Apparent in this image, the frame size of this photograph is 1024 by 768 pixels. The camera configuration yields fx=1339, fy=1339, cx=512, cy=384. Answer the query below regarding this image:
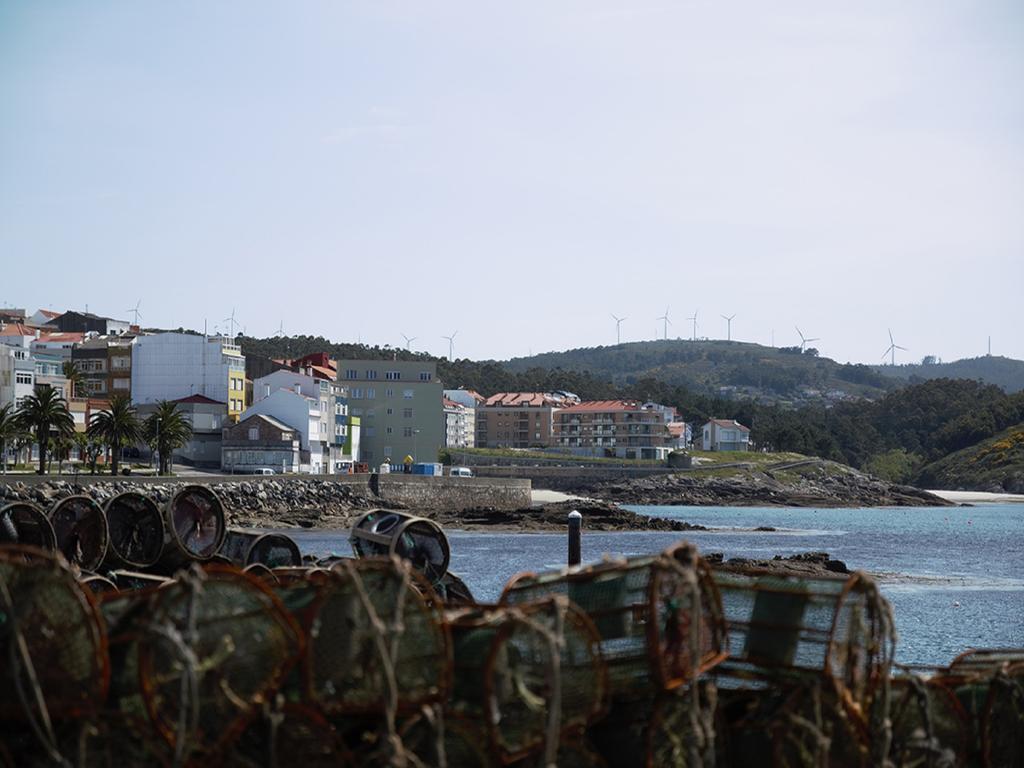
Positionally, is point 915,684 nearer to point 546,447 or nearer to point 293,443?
point 293,443

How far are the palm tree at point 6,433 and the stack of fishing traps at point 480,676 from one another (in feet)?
203

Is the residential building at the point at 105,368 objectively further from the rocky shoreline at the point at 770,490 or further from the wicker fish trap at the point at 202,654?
the wicker fish trap at the point at 202,654

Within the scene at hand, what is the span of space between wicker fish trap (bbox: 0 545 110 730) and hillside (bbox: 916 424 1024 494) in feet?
500

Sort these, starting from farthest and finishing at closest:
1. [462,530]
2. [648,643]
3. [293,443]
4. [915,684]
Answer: [293,443] → [462,530] → [915,684] → [648,643]

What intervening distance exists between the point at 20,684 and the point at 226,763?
1295 millimetres

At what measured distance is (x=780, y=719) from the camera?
30.3ft

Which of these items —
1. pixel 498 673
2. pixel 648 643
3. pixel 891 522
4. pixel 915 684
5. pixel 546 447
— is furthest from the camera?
pixel 546 447

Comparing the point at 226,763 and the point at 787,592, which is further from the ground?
the point at 787,592

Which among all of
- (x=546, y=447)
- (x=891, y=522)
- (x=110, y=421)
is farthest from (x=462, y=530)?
(x=546, y=447)

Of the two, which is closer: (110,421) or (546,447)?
(110,421)

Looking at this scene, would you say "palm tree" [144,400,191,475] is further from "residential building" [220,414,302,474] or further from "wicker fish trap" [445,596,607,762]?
"wicker fish trap" [445,596,607,762]

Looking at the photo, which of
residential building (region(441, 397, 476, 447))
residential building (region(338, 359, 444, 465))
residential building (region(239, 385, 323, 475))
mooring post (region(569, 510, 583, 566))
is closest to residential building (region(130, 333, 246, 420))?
residential building (region(239, 385, 323, 475))

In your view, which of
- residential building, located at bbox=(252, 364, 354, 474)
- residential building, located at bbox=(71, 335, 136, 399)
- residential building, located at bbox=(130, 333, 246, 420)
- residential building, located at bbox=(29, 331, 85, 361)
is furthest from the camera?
residential building, located at bbox=(29, 331, 85, 361)

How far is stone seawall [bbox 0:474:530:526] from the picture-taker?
58.9 m
